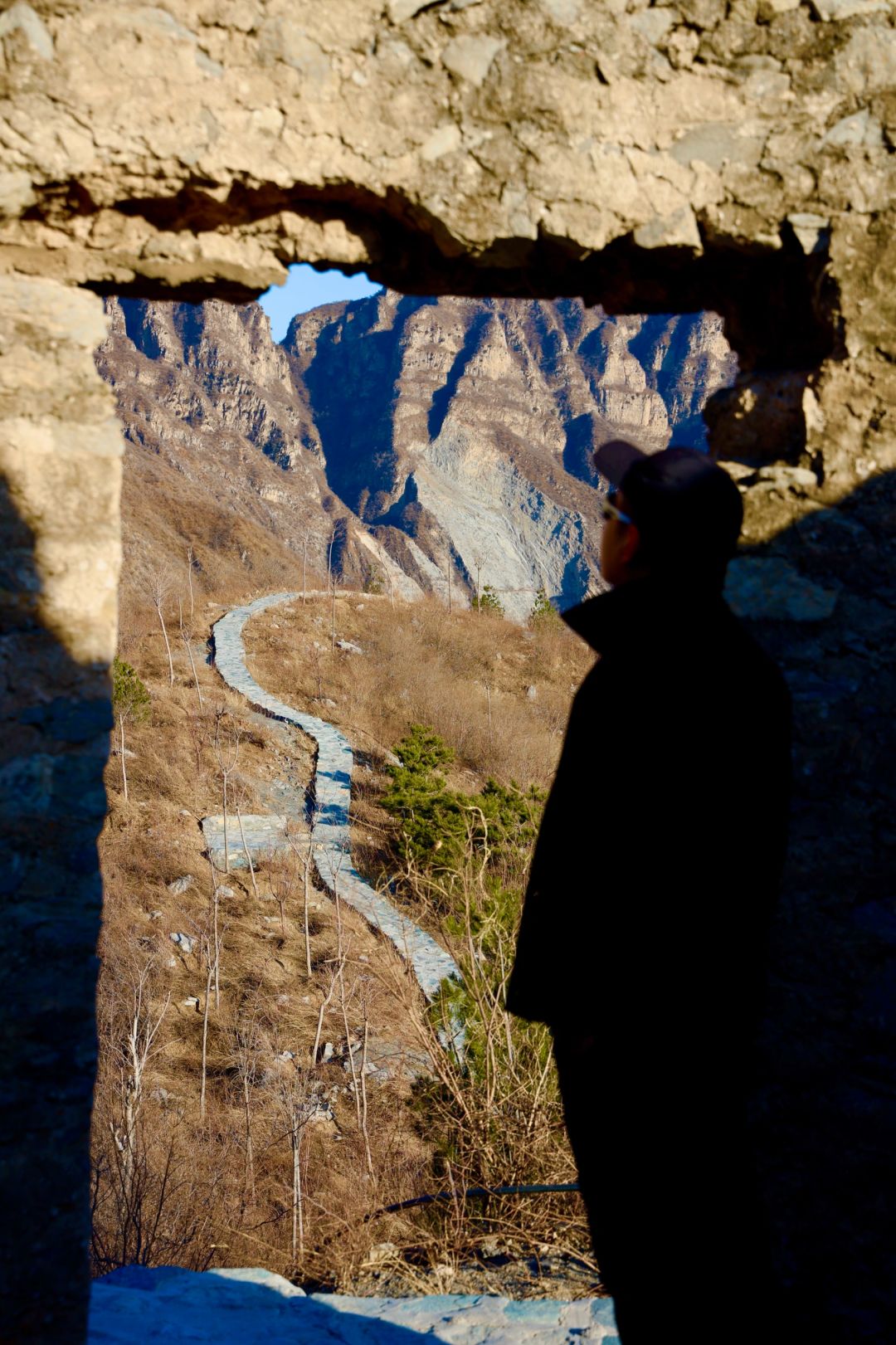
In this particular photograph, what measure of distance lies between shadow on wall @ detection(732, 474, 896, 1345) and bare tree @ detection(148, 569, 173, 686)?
1451 centimetres

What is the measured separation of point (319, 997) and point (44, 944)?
6.91m

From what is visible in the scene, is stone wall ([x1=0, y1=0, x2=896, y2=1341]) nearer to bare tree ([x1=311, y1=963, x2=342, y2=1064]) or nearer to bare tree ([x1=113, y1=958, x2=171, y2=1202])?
bare tree ([x1=311, y1=963, x2=342, y2=1064])

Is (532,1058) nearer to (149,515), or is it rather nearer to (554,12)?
(554,12)

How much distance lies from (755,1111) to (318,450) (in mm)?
80677

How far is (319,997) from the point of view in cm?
838

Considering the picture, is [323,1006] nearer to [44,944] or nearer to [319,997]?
[44,944]

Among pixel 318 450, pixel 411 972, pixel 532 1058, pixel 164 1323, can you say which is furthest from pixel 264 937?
pixel 318 450

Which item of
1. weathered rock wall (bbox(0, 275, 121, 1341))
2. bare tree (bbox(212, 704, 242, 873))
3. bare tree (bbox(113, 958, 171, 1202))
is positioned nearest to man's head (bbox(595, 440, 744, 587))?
weathered rock wall (bbox(0, 275, 121, 1341))

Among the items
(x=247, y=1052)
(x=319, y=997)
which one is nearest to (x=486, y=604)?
(x=319, y=997)

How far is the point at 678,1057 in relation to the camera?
1433 millimetres

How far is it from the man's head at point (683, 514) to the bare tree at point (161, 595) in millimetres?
14801

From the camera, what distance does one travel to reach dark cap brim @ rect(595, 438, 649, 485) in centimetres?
172

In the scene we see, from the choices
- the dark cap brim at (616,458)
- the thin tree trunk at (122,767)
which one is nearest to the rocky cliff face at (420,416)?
the thin tree trunk at (122,767)

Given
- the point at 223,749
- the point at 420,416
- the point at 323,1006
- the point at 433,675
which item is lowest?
the point at 323,1006
